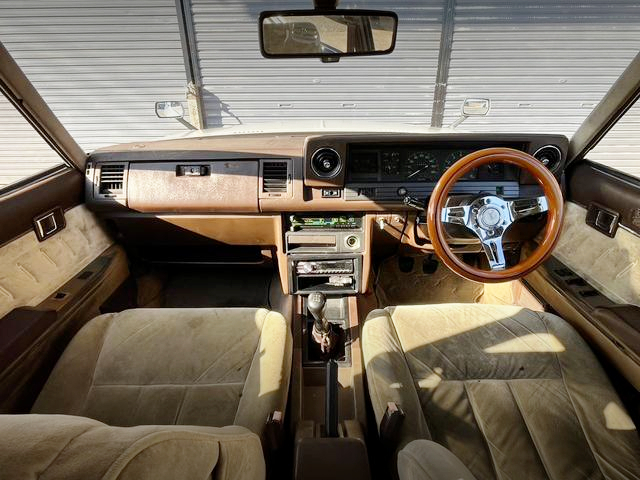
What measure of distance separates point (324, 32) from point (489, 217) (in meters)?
1.27

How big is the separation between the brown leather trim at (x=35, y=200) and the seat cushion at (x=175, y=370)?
2.07 feet

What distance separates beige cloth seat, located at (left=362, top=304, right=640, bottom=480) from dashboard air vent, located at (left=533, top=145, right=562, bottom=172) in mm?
873

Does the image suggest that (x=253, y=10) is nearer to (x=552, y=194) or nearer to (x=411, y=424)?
(x=552, y=194)

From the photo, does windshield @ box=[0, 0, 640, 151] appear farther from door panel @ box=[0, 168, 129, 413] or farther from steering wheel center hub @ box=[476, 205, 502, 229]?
steering wheel center hub @ box=[476, 205, 502, 229]

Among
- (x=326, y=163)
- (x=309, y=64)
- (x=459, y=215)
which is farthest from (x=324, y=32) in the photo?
(x=309, y=64)

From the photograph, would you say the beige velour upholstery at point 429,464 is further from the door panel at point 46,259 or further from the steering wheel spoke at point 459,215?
the door panel at point 46,259

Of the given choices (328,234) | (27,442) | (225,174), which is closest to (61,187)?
(225,174)

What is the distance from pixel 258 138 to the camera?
245 centimetres

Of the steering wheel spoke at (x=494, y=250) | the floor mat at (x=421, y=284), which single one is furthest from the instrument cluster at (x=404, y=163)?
the floor mat at (x=421, y=284)

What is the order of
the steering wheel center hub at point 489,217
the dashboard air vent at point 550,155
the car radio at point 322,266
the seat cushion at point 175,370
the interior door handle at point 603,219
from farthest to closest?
the car radio at point 322,266
the dashboard air vent at point 550,155
the interior door handle at point 603,219
the steering wheel center hub at point 489,217
the seat cushion at point 175,370

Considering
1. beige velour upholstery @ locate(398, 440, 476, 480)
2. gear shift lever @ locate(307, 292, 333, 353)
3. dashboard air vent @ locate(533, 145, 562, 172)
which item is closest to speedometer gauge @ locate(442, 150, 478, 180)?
dashboard air vent @ locate(533, 145, 562, 172)

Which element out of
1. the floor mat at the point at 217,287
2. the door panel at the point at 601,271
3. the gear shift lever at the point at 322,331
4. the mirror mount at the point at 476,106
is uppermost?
the mirror mount at the point at 476,106

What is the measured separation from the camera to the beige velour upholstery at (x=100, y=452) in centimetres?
55

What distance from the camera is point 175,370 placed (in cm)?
156
